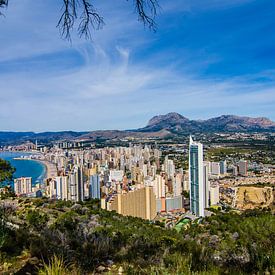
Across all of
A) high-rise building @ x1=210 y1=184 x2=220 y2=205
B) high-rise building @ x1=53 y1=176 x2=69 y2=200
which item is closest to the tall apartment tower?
high-rise building @ x1=210 y1=184 x2=220 y2=205

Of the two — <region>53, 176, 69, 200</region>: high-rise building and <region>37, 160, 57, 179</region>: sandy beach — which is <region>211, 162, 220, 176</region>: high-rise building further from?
<region>53, 176, 69, 200</region>: high-rise building

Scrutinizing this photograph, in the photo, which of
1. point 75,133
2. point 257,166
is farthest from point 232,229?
point 75,133

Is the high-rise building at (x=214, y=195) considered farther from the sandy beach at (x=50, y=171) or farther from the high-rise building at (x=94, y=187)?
the sandy beach at (x=50, y=171)

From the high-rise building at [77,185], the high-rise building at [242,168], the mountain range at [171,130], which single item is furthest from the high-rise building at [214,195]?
the mountain range at [171,130]

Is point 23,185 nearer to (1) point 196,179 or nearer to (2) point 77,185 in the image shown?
(2) point 77,185

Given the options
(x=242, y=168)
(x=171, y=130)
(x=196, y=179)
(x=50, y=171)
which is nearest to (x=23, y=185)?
(x=196, y=179)

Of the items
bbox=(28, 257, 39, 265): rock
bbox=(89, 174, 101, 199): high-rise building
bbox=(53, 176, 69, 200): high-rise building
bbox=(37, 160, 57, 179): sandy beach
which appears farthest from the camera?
bbox=(37, 160, 57, 179): sandy beach
